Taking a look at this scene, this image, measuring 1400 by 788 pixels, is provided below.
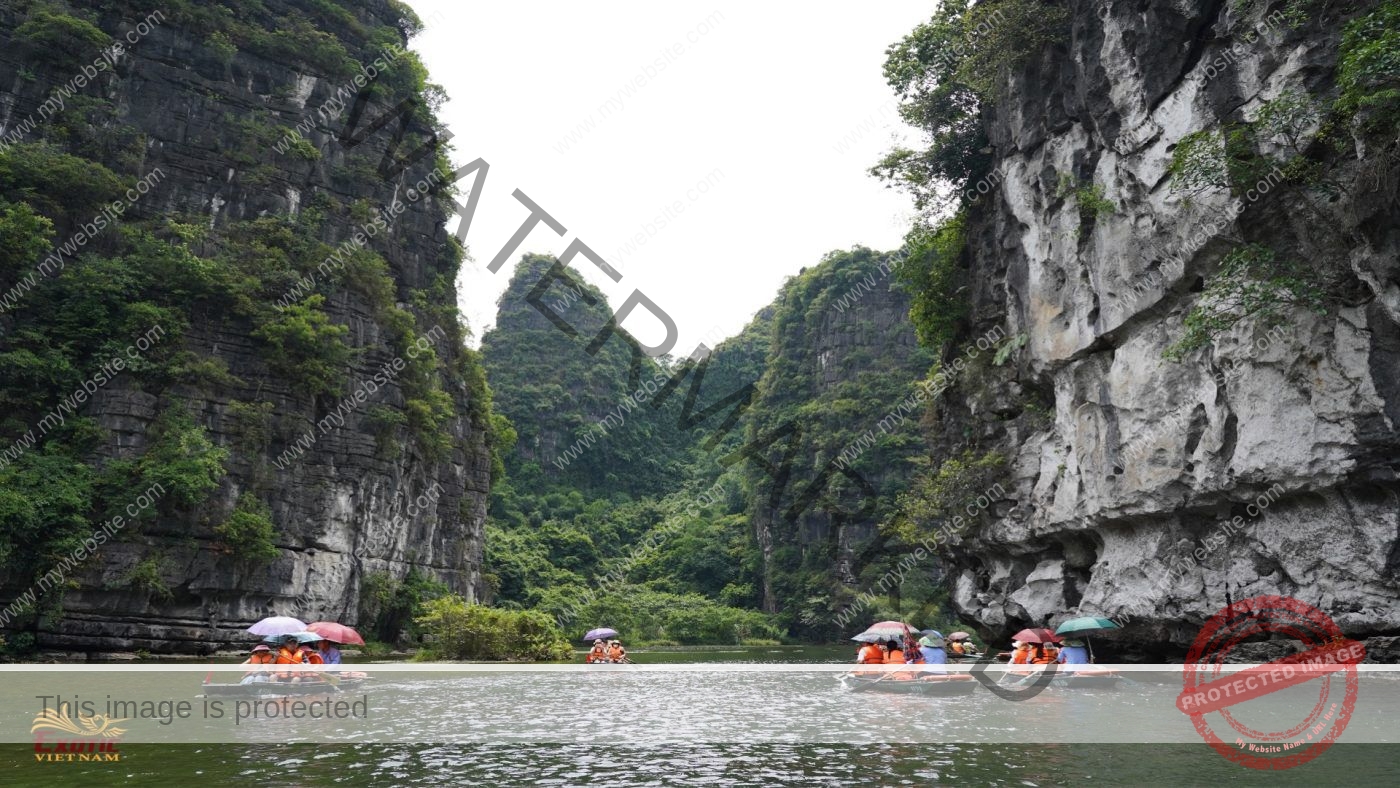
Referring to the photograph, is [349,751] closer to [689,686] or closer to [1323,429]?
[689,686]

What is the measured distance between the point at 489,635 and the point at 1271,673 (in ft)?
54.7

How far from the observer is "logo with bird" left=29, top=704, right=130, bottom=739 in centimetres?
945

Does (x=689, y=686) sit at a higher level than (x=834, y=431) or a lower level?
lower

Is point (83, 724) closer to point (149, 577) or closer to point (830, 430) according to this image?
point (149, 577)

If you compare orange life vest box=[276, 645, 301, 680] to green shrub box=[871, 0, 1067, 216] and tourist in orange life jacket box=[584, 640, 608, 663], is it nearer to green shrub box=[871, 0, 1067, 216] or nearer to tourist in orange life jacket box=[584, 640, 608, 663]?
tourist in orange life jacket box=[584, 640, 608, 663]

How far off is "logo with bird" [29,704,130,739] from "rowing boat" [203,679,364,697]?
2.09m

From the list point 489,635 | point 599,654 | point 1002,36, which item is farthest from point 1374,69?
point 489,635

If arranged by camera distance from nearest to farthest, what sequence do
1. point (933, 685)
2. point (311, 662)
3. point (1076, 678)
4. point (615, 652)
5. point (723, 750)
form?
point (723, 750) → point (933, 685) → point (311, 662) → point (1076, 678) → point (615, 652)

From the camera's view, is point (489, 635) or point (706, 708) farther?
point (489, 635)

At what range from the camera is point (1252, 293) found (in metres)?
14.2

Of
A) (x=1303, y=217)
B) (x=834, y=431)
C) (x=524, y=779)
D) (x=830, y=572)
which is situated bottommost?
(x=524, y=779)

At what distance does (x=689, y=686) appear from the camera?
52.1 feet

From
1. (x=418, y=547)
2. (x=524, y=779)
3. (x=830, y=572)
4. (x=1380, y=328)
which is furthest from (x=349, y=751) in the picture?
(x=830, y=572)

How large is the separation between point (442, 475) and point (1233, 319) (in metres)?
26.8
